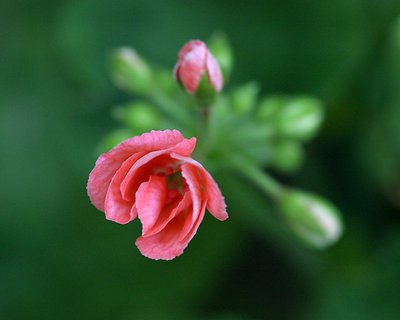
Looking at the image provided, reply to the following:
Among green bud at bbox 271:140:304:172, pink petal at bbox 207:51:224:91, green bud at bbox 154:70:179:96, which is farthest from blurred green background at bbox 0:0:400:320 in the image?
pink petal at bbox 207:51:224:91

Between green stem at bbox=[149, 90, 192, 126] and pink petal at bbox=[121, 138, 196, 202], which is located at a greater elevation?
pink petal at bbox=[121, 138, 196, 202]

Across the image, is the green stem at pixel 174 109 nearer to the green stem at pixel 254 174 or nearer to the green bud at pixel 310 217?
the green stem at pixel 254 174

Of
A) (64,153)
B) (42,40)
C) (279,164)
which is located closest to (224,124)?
(279,164)

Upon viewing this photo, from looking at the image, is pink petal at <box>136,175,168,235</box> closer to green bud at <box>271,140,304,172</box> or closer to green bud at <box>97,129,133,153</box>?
green bud at <box>97,129,133,153</box>

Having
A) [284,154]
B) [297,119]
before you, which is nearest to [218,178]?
[284,154]

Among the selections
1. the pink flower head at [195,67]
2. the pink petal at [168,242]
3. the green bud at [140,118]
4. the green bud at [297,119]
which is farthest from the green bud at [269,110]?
the pink petal at [168,242]

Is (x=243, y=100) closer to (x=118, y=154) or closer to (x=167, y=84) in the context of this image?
(x=167, y=84)
